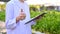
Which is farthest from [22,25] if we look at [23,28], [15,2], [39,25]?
[39,25]

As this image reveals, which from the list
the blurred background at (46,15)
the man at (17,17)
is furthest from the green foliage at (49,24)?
the man at (17,17)

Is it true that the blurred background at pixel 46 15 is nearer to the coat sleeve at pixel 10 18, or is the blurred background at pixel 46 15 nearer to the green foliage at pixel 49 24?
the green foliage at pixel 49 24

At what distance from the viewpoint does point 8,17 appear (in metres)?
1.12

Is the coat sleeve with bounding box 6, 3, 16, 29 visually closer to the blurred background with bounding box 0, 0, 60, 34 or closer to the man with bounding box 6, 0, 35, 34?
the man with bounding box 6, 0, 35, 34

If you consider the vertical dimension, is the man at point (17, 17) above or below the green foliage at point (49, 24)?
above

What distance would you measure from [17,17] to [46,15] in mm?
1336

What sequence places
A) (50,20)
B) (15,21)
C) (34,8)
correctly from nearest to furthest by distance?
(15,21)
(50,20)
(34,8)

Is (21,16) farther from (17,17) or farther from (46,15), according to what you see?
(46,15)

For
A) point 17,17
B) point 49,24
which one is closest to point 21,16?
point 17,17

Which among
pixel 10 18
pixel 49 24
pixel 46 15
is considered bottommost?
pixel 49 24

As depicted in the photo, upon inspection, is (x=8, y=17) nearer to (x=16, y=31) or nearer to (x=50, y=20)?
(x=16, y=31)

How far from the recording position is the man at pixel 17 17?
1119mm

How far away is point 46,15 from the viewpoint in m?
2.42

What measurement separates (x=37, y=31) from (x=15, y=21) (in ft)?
4.47
